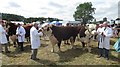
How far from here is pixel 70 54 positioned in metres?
13.4

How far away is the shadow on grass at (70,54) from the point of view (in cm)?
1235

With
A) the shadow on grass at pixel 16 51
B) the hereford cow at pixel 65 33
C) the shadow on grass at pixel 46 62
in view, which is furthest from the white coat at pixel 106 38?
the shadow on grass at pixel 16 51

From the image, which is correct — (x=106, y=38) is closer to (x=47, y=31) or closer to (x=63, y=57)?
(x=63, y=57)

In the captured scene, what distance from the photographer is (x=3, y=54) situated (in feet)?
45.6

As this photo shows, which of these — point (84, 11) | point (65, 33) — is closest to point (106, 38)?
point (65, 33)

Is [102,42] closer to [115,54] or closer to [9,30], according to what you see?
[115,54]

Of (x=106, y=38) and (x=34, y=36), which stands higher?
(x=34, y=36)

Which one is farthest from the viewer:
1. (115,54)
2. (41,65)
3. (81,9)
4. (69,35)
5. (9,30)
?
(81,9)

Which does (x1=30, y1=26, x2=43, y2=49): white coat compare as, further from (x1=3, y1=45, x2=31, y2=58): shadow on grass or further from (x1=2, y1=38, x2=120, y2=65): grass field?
(x1=3, y1=45, x2=31, y2=58): shadow on grass

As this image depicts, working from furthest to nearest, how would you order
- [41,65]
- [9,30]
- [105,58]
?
[9,30], [105,58], [41,65]

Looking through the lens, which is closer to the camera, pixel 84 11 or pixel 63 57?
pixel 63 57

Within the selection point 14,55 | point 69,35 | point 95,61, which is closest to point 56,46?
point 69,35

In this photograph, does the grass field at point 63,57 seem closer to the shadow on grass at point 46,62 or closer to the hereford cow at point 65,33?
the shadow on grass at point 46,62

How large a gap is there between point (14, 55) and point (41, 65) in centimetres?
290
